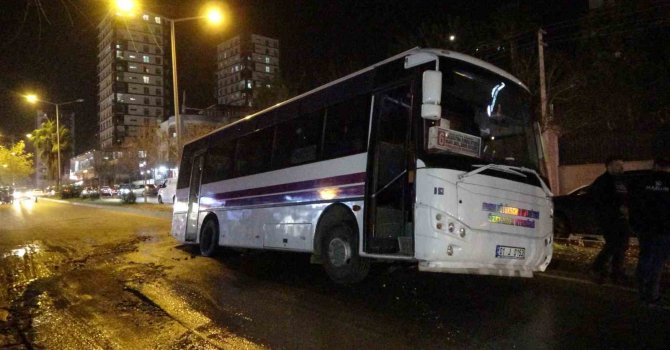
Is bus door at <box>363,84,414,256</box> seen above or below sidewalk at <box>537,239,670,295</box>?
above

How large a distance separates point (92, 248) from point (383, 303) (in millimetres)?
9571

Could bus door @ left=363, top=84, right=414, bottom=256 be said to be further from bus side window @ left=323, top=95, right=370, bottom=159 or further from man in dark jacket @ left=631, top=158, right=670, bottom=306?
man in dark jacket @ left=631, top=158, right=670, bottom=306

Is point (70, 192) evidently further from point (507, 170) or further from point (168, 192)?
point (507, 170)

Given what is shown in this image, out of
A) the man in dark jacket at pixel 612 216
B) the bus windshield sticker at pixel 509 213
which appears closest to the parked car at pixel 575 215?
the man in dark jacket at pixel 612 216

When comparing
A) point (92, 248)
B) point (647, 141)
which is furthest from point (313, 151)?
point (647, 141)

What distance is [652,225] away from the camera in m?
6.12

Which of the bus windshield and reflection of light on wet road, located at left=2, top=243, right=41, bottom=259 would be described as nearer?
the bus windshield

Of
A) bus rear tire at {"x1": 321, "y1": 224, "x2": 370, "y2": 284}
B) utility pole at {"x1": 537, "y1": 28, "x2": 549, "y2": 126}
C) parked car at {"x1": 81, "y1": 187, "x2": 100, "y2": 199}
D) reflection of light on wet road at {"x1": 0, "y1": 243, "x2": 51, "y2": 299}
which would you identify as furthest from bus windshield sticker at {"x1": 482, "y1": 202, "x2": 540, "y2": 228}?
parked car at {"x1": 81, "y1": 187, "x2": 100, "y2": 199}

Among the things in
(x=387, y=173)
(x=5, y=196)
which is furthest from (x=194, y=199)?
(x=5, y=196)

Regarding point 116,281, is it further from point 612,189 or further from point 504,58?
point 504,58

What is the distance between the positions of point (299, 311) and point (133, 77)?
11959 centimetres

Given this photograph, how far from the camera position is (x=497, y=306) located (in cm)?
633

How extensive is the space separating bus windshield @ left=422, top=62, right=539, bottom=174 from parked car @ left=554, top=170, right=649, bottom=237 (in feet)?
17.5

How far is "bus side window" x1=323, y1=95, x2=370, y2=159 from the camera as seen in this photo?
24.0 ft
